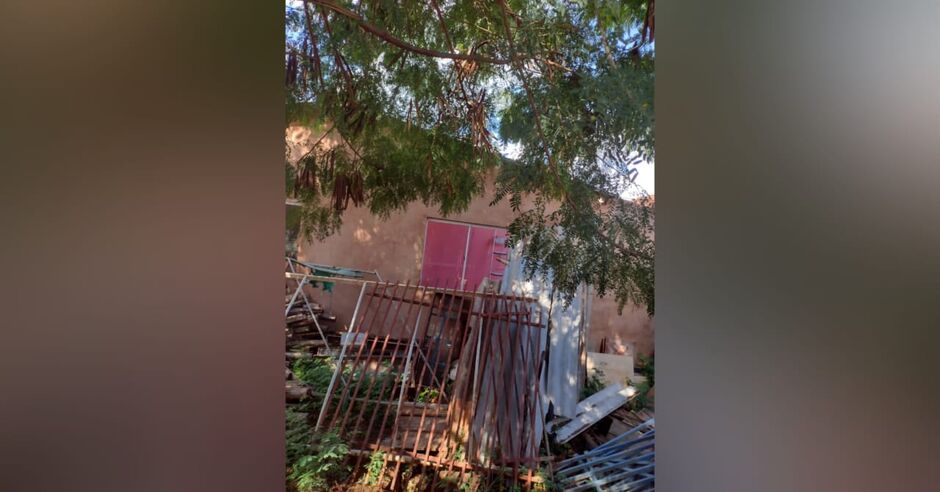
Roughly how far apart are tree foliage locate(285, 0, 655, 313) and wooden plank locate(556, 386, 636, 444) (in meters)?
1.30

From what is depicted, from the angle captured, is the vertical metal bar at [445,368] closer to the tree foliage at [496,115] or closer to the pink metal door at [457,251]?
the tree foliage at [496,115]

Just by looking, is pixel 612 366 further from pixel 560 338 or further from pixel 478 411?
pixel 478 411

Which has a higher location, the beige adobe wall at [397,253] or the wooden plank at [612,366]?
the beige adobe wall at [397,253]

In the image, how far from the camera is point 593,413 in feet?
10.2

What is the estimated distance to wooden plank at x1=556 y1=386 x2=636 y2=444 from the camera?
293 centimetres

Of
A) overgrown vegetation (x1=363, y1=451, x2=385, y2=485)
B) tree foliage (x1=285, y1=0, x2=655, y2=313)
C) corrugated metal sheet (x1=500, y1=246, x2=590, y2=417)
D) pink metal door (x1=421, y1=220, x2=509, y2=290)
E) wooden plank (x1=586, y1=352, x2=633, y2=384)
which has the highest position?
tree foliage (x1=285, y1=0, x2=655, y2=313)

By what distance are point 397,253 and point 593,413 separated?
7.37ft

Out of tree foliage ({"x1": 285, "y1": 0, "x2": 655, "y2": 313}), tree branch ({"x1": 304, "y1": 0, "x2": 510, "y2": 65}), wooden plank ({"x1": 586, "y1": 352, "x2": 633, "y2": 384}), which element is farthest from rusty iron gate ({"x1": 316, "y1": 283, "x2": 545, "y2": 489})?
tree branch ({"x1": 304, "y1": 0, "x2": 510, "y2": 65})

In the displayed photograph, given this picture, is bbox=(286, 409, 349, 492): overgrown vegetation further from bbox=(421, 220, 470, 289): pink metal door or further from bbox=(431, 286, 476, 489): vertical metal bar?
bbox=(421, 220, 470, 289): pink metal door

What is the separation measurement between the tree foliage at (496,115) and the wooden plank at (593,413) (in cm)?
130

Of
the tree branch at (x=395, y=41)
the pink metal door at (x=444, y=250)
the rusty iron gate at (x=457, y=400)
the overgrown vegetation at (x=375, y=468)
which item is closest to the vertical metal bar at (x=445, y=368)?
the rusty iron gate at (x=457, y=400)

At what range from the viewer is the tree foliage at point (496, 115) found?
1.88 metres
